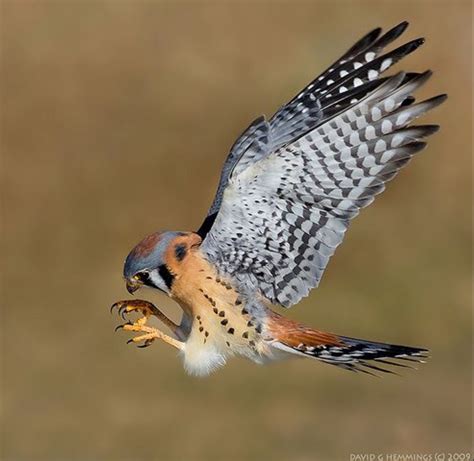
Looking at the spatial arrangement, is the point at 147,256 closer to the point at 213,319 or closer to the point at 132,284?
the point at 132,284

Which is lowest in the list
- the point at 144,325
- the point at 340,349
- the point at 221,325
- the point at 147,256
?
the point at 340,349

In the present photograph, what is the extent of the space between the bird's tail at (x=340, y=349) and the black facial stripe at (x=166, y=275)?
579 mm

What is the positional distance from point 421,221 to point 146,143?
3.59m

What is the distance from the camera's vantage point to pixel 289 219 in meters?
6.27

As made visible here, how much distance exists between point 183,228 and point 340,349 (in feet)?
26.1

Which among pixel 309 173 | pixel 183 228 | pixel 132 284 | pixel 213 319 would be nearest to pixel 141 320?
pixel 132 284

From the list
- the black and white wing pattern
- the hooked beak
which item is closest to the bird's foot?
the hooked beak

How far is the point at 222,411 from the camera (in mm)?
12406

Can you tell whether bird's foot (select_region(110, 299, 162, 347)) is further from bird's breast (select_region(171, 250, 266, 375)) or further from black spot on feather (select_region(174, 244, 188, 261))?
black spot on feather (select_region(174, 244, 188, 261))

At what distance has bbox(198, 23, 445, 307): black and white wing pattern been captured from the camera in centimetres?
607

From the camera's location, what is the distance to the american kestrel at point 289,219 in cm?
609

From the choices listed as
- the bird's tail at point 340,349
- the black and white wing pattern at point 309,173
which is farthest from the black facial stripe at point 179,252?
the bird's tail at point 340,349

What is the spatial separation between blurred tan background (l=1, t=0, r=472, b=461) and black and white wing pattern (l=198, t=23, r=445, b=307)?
5.81m

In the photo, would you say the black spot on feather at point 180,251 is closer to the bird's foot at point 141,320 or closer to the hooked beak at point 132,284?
the hooked beak at point 132,284
